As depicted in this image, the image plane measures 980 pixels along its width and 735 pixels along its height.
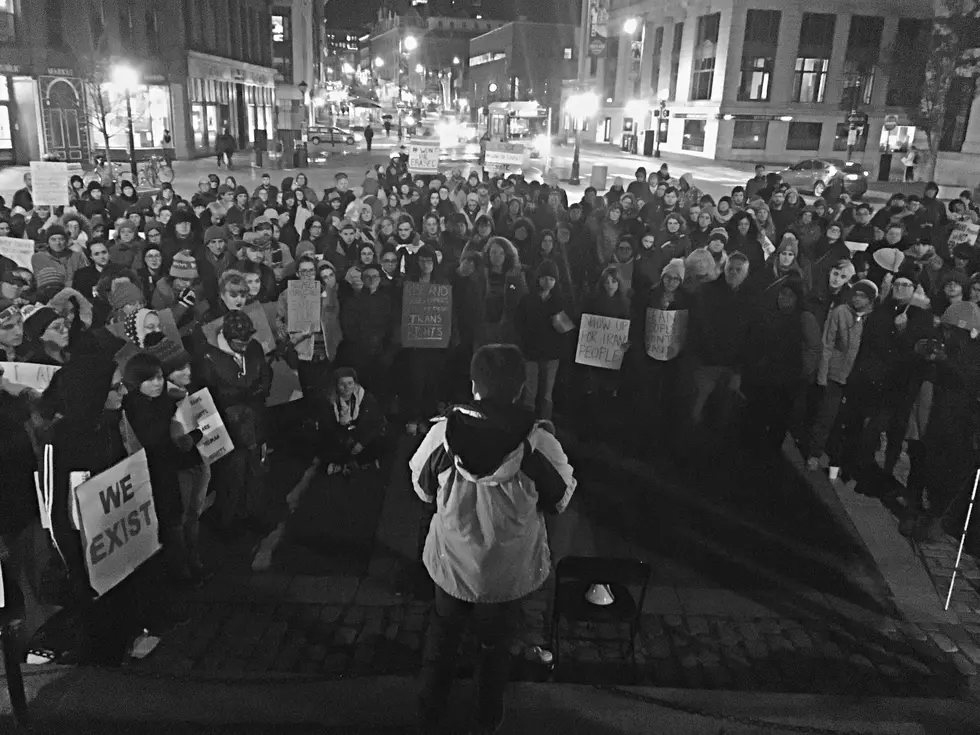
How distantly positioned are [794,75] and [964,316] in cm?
5432

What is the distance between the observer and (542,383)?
8.05m

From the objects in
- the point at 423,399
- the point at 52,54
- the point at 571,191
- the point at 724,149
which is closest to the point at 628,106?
the point at 724,149

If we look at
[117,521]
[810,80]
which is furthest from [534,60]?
[117,521]

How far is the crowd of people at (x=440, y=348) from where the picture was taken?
5.05 metres

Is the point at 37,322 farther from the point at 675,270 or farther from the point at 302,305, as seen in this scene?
the point at 675,270

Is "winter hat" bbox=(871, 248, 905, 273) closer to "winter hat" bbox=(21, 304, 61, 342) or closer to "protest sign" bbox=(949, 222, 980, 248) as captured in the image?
"protest sign" bbox=(949, 222, 980, 248)

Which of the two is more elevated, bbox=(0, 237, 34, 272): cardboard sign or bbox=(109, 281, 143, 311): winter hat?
bbox=(0, 237, 34, 272): cardboard sign

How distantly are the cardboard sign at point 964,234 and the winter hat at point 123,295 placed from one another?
982 cm

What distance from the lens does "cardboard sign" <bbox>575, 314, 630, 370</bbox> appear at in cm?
784

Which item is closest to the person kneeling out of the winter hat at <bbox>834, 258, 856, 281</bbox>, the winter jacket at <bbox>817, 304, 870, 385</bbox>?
the winter jacket at <bbox>817, 304, 870, 385</bbox>

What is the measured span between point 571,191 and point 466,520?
27223mm

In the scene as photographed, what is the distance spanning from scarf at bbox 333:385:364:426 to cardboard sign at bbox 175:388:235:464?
1176 mm

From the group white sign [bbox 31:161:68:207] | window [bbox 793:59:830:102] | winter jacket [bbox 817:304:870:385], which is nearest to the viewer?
winter jacket [bbox 817:304:870:385]

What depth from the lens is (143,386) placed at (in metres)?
4.80
